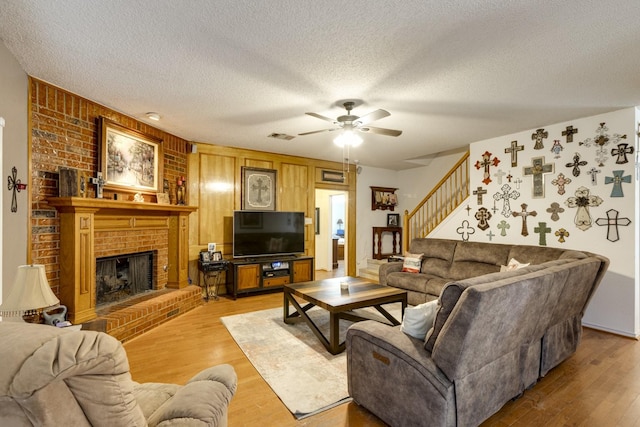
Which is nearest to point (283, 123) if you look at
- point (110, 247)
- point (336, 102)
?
point (336, 102)

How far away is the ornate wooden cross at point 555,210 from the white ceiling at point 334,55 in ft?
3.71

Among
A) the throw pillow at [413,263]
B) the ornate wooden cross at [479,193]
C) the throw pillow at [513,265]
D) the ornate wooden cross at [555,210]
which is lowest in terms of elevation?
the throw pillow at [413,263]

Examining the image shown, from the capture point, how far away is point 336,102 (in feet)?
10.5

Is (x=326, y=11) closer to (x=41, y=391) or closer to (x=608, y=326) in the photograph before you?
(x=41, y=391)

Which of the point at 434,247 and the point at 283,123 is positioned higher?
the point at 283,123

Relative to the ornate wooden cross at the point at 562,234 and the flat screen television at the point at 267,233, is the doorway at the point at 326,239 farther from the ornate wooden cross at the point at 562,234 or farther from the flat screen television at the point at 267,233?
the ornate wooden cross at the point at 562,234

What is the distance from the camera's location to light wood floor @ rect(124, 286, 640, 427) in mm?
2023

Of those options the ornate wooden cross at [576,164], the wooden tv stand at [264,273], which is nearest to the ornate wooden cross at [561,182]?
the ornate wooden cross at [576,164]

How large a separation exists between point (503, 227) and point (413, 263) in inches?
55.6

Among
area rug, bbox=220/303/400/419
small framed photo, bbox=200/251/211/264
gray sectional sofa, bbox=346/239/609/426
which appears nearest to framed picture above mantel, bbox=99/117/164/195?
small framed photo, bbox=200/251/211/264

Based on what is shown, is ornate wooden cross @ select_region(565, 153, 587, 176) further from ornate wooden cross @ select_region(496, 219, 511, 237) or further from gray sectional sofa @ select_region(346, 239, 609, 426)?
gray sectional sofa @ select_region(346, 239, 609, 426)

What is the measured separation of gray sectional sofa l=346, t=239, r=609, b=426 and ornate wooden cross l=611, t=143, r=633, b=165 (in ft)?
5.87

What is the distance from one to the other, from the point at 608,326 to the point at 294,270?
14.1 ft

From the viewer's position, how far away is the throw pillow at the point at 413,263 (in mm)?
4777
